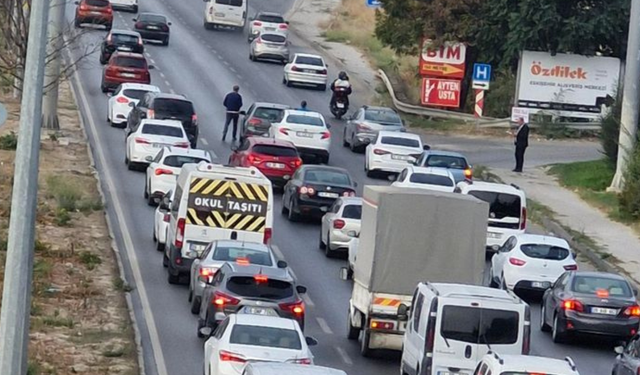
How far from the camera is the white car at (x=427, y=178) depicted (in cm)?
3891

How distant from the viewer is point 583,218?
4172 centimetres

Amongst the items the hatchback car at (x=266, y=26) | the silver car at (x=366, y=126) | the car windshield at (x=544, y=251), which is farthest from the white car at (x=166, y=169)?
the hatchback car at (x=266, y=26)

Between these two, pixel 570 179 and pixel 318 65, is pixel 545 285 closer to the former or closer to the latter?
pixel 570 179

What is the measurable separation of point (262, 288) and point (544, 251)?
8.60 meters

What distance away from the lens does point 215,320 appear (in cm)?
2475

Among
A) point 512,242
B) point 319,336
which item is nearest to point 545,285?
point 512,242

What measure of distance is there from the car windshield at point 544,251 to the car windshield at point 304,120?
15.9 meters

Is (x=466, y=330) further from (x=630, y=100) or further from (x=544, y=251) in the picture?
(x=630, y=100)

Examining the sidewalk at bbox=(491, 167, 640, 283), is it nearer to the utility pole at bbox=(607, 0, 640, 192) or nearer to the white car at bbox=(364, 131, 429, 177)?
the utility pole at bbox=(607, 0, 640, 192)

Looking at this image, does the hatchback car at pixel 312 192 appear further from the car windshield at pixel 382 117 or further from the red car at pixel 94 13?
the red car at pixel 94 13

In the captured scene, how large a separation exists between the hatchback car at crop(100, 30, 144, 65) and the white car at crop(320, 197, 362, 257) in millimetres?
28085

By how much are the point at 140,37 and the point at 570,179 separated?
2330cm

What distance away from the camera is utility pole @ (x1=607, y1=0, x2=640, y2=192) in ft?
144

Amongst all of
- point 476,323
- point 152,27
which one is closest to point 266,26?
point 152,27
